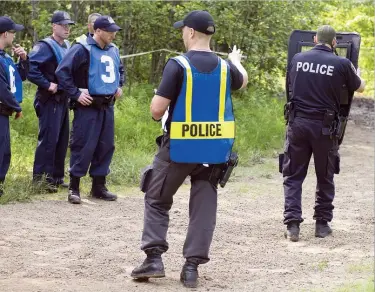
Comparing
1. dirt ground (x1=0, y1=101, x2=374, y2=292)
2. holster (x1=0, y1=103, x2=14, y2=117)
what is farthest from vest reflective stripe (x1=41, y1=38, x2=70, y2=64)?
dirt ground (x1=0, y1=101, x2=374, y2=292)

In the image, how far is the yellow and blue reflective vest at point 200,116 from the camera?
549cm

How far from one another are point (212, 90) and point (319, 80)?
1.83m

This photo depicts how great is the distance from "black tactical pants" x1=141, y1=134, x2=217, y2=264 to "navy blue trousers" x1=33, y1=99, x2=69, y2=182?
3610mm

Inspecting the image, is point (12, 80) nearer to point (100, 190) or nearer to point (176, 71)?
point (100, 190)

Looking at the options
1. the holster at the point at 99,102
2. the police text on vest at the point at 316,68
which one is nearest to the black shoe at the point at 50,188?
the holster at the point at 99,102

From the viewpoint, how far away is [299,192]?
742 centimetres

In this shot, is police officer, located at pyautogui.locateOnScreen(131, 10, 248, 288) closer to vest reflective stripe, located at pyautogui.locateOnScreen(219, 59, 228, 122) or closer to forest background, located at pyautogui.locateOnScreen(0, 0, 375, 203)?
vest reflective stripe, located at pyautogui.locateOnScreen(219, 59, 228, 122)

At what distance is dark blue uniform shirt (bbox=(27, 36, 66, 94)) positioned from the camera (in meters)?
8.83

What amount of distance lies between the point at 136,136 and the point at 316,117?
5.03m

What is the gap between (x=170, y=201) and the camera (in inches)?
226

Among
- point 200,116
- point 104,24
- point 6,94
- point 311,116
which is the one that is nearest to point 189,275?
point 200,116

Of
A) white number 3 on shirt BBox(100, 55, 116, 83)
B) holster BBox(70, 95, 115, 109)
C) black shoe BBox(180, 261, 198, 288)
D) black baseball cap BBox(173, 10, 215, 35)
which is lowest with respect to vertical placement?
black shoe BBox(180, 261, 198, 288)

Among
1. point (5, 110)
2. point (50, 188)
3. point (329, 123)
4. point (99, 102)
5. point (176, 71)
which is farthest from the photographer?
point (50, 188)

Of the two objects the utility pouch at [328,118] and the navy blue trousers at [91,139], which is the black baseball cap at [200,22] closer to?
the utility pouch at [328,118]
